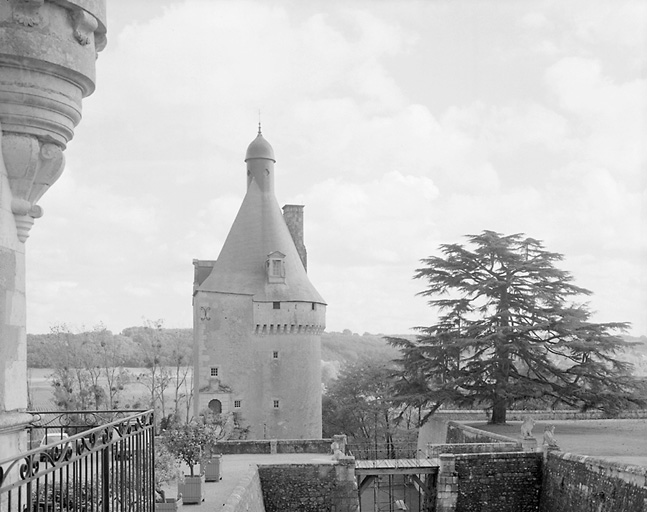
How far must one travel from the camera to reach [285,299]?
4062 cm

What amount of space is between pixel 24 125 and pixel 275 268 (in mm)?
34536

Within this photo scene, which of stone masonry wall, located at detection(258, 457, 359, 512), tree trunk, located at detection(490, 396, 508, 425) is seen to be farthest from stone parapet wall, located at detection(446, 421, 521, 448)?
stone masonry wall, located at detection(258, 457, 359, 512)

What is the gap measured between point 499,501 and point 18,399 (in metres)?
19.9

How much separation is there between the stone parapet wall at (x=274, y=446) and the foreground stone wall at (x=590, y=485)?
8.97 meters

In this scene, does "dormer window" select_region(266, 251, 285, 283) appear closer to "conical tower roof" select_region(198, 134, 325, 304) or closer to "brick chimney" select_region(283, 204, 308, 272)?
"conical tower roof" select_region(198, 134, 325, 304)

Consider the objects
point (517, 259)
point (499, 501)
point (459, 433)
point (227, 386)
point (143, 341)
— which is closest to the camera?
point (499, 501)

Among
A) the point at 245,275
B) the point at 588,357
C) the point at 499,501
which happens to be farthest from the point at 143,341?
the point at 499,501

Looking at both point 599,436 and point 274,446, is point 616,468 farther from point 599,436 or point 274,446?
point 274,446

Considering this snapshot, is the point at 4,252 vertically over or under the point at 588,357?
over

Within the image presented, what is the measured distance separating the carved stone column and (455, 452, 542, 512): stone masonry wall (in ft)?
62.8

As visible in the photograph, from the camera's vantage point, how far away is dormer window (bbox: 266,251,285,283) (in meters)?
40.9

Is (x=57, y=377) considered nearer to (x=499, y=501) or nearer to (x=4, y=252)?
(x=499, y=501)

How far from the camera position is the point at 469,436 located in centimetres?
2873

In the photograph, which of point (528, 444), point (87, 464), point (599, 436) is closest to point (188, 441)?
point (528, 444)
